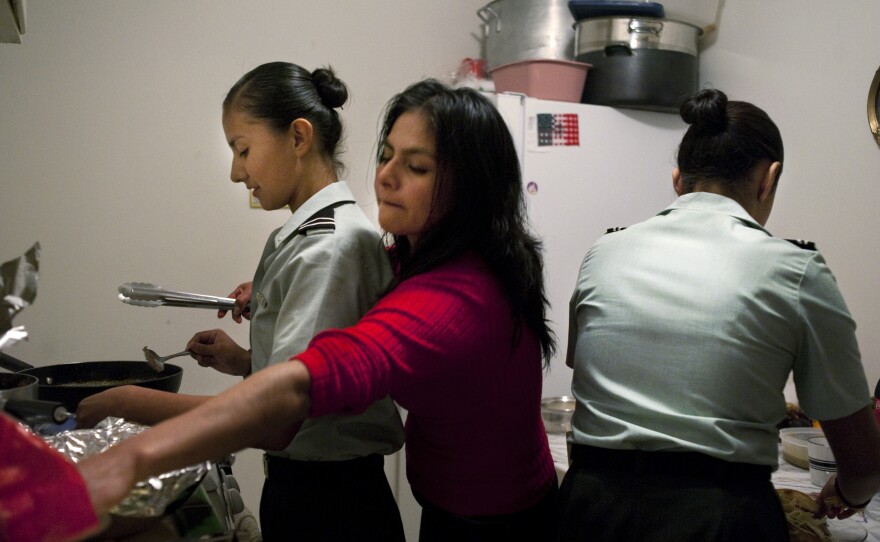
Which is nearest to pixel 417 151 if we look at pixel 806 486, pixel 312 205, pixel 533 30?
pixel 312 205

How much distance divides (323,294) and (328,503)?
0.31 meters

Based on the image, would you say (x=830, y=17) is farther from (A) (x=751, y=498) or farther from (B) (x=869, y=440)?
(A) (x=751, y=498)

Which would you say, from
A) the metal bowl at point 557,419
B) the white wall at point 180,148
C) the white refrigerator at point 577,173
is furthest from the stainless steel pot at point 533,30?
the metal bowl at point 557,419

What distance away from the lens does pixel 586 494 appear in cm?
106

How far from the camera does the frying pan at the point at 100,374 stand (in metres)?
1.14

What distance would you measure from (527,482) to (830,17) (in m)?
1.78

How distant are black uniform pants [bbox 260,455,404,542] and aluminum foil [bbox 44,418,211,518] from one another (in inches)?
9.3

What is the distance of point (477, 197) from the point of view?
3.08 feet

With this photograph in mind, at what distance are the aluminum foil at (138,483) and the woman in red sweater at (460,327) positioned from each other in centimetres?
14

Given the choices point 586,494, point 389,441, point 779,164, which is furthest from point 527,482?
point 779,164

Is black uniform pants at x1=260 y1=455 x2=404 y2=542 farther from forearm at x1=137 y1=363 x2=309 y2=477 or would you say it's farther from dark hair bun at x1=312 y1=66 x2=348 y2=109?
dark hair bun at x1=312 y1=66 x2=348 y2=109

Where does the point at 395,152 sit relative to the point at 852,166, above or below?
above

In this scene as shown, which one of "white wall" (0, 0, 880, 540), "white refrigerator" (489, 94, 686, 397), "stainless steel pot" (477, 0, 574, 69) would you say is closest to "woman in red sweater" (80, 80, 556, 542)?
"white refrigerator" (489, 94, 686, 397)

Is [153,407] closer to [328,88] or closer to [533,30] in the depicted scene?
[328,88]
